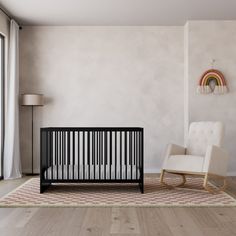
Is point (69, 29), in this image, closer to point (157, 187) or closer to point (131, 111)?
point (131, 111)

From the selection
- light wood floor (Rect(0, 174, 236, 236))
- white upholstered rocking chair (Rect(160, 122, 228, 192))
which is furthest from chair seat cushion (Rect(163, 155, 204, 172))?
light wood floor (Rect(0, 174, 236, 236))

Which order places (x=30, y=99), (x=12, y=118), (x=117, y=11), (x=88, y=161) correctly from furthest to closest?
(x=30, y=99) < (x=12, y=118) < (x=117, y=11) < (x=88, y=161)

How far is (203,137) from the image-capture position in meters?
4.95

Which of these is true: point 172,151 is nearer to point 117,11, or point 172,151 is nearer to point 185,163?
point 185,163

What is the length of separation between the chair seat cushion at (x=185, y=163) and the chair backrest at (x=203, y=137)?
41 cm

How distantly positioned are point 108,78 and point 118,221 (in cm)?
352

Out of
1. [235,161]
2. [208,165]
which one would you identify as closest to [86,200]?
[208,165]

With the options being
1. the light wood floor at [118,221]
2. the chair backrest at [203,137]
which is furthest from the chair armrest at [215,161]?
the light wood floor at [118,221]

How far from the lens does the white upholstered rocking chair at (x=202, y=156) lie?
4395 millimetres

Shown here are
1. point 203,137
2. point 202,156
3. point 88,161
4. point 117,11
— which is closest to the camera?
point 88,161

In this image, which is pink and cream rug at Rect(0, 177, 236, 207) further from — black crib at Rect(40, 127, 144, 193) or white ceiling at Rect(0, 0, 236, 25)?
white ceiling at Rect(0, 0, 236, 25)

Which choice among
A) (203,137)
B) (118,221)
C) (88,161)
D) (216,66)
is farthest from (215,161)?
(216,66)

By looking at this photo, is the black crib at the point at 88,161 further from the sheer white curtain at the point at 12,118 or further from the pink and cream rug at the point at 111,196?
the sheer white curtain at the point at 12,118

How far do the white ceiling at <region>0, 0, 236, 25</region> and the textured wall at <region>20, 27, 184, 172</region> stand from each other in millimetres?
262
